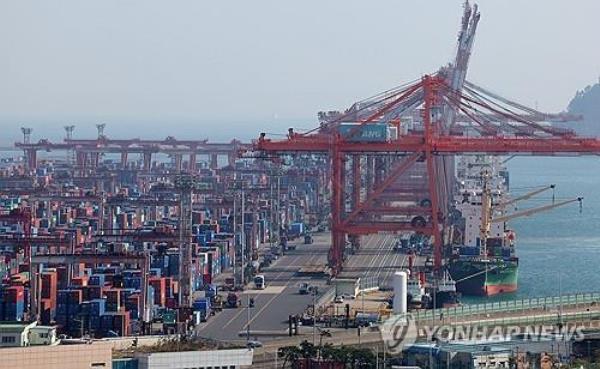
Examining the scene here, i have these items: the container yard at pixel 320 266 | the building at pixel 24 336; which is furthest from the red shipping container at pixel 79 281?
the building at pixel 24 336

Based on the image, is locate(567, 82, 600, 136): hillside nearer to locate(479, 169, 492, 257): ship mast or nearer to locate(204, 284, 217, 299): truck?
locate(479, 169, 492, 257): ship mast

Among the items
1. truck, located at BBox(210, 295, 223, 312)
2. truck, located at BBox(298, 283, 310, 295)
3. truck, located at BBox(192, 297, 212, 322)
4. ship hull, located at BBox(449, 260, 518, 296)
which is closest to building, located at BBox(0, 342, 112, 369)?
truck, located at BBox(192, 297, 212, 322)

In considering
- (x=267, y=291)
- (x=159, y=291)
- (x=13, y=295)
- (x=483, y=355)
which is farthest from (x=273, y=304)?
(x=483, y=355)

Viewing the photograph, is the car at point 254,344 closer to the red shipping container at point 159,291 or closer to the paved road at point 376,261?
the red shipping container at point 159,291

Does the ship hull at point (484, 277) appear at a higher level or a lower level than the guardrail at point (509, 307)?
lower

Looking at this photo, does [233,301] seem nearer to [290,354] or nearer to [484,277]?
[484,277]

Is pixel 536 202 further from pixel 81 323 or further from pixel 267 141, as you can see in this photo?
pixel 81 323
